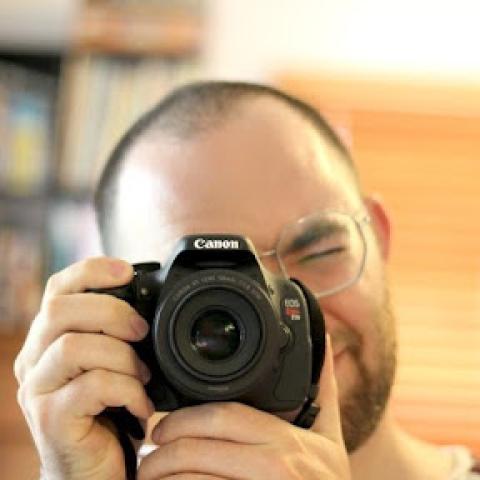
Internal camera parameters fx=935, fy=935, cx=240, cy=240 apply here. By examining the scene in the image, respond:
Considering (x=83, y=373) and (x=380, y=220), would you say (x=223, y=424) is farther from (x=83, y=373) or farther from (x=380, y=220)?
(x=380, y=220)

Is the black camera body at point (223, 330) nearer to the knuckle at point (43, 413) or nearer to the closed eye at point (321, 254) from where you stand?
the knuckle at point (43, 413)

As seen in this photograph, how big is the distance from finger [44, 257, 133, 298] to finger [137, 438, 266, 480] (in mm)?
153

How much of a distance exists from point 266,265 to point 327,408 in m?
0.26

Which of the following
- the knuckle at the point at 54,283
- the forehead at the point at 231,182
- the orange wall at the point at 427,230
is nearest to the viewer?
the knuckle at the point at 54,283

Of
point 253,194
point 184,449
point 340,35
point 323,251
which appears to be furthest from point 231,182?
point 340,35

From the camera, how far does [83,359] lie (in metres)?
0.81

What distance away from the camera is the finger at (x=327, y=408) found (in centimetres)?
82

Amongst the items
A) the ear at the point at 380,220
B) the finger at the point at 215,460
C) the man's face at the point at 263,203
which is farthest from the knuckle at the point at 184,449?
the ear at the point at 380,220

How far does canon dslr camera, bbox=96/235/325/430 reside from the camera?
2.47 feet

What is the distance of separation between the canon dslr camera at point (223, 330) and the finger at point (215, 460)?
36mm

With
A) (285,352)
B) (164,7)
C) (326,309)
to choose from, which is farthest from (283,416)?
(164,7)

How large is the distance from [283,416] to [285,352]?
0.06 m

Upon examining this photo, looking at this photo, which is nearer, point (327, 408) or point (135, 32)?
point (327, 408)

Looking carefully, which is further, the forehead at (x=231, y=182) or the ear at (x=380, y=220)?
the ear at (x=380, y=220)
